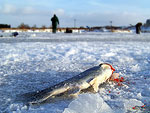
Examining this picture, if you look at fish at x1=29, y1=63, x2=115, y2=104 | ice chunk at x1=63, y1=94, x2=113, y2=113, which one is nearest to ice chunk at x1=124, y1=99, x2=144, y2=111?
ice chunk at x1=63, y1=94, x2=113, y2=113

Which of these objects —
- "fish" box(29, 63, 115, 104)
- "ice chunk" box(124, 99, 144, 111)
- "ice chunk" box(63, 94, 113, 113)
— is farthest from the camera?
"fish" box(29, 63, 115, 104)

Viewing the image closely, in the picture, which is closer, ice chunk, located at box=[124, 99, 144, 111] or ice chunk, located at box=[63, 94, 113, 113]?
ice chunk, located at box=[63, 94, 113, 113]

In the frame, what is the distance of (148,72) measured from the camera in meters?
3.37

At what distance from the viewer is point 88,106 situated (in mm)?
1739

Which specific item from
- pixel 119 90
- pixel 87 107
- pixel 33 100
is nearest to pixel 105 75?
pixel 119 90

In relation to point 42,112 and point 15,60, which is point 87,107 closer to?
point 42,112

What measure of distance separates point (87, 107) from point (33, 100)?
0.68 metres

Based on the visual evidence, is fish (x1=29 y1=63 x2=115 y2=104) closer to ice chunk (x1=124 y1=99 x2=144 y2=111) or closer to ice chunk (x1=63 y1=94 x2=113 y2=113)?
ice chunk (x1=63 y1=94 x2=113 y2=113)

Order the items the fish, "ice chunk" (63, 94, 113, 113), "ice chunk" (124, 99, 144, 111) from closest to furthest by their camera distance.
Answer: "ice chunk" (63, 94, 113, 113), "ice chunk" (124, 99, 144, 111), the fish

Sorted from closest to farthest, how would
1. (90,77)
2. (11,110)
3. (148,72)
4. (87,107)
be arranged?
(87,107) < (11,110) < (90,77) < (148,72)

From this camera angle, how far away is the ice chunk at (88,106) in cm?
168

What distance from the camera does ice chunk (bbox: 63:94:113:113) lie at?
168cm

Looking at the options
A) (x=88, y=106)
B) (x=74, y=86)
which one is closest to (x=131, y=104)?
(x=88, y=106)

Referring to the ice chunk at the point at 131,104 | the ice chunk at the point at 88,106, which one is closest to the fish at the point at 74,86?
the ice chunk at the point at 88,106
